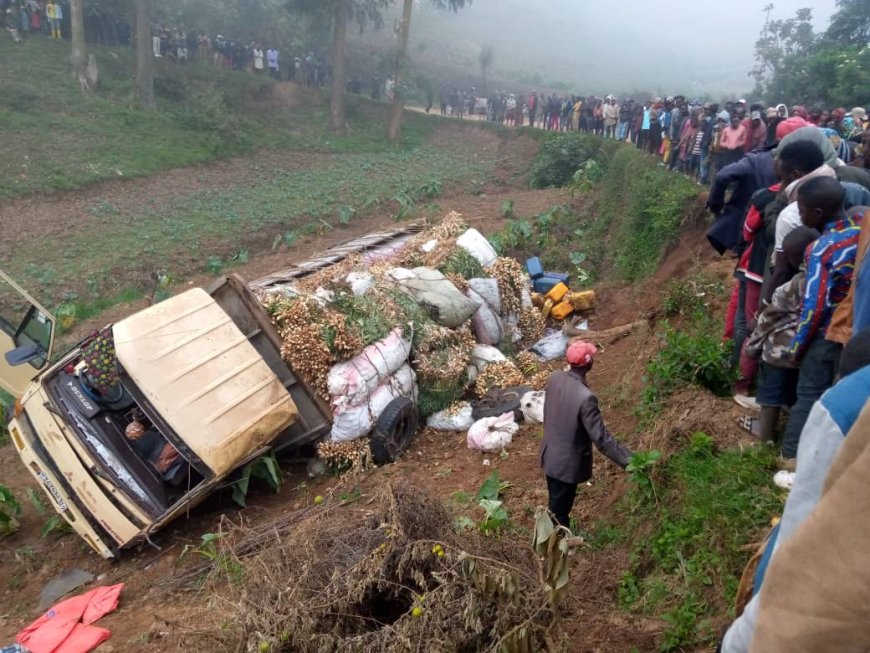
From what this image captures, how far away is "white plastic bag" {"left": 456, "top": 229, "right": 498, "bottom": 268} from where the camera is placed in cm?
1028

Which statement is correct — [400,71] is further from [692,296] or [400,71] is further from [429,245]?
[692,296]

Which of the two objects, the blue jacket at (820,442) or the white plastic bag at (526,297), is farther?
the white plastic bag at (526,297)

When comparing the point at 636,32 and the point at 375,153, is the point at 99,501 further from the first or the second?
the point at 636,32

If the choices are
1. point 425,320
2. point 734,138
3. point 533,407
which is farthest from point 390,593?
point 734,138

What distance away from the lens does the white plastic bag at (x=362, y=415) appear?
22.7 ft

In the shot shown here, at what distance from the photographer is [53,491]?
19.3 feet

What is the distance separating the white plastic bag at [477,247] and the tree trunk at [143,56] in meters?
18.5

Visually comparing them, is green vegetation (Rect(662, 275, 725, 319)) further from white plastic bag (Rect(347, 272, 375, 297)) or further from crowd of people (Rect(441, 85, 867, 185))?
white plastic bag (Rect(347, 272, 375, 297))

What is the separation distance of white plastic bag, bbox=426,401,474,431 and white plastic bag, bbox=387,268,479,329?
1141 mm

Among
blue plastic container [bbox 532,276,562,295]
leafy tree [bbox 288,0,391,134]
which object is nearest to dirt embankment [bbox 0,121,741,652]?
blue plastic container [bbox 532,276,562,295]

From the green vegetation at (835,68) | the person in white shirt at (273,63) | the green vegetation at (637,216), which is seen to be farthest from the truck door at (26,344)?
the person in white shirt at (273,63)

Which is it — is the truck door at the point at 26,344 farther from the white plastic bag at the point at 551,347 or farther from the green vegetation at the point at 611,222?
the green vegetation at the point at 611,222

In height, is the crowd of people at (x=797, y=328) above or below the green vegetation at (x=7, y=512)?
→ above

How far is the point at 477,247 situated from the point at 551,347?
1956 mm
